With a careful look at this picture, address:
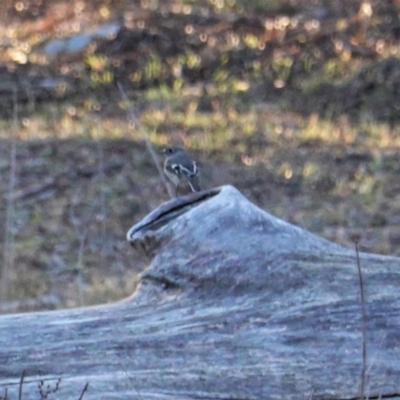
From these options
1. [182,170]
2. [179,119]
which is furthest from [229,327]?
[179,119]

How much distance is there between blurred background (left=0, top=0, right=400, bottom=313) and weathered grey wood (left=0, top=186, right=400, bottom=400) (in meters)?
1.94

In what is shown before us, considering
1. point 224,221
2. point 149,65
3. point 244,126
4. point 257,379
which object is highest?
point 149,65

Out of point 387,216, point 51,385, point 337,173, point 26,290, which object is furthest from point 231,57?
point 51,385

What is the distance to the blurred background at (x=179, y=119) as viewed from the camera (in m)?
7.90

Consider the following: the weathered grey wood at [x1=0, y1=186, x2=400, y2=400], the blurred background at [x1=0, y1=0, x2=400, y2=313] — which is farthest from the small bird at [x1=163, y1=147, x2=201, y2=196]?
the weathered grey wood at [x1=0, y1=186, x2=400, y2=400]

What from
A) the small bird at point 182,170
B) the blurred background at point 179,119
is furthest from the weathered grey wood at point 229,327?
the blurred background at point 179,119

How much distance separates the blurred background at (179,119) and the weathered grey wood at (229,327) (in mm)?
1940

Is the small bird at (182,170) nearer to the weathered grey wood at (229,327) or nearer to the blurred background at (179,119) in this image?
the blurred background at (179,119)

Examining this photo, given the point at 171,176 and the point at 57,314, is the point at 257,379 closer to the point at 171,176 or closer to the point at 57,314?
the point at 57,314

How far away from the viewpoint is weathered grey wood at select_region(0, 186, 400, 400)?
10.0ft

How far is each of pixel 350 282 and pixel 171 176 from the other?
2.32 meters

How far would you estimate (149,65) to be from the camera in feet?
38.2

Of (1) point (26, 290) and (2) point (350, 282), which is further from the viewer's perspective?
(1) point (26, 290)

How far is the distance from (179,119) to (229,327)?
6857 millimetres
